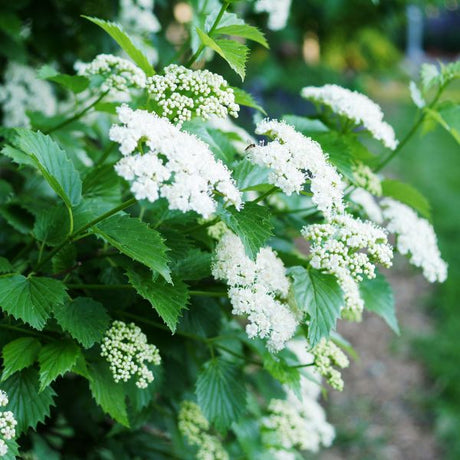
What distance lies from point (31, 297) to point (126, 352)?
0.25 meters

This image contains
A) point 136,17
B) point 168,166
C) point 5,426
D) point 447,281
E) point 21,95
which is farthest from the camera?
point 447,281

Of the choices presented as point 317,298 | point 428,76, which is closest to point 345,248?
point 317,298

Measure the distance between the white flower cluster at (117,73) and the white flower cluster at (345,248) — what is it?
0.69 m

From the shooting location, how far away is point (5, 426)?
1.27m

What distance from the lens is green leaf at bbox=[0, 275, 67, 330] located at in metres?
1.29

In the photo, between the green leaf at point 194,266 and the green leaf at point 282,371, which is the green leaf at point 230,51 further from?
the green leaf at point 282,371

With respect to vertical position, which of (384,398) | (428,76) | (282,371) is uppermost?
(428,76)

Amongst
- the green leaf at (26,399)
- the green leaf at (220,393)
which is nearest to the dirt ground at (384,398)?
the green leaf at (220,393)

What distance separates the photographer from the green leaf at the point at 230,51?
1.37m

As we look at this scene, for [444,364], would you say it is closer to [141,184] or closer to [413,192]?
[413,192]

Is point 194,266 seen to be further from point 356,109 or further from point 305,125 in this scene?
point 356,109

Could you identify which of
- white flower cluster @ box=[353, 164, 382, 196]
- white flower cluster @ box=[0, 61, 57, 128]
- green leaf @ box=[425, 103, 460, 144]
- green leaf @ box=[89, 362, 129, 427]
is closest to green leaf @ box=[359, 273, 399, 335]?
white flower cluster @ box=[353, 164, 382, 196]

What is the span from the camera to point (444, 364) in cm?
431

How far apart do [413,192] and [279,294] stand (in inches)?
27.6
